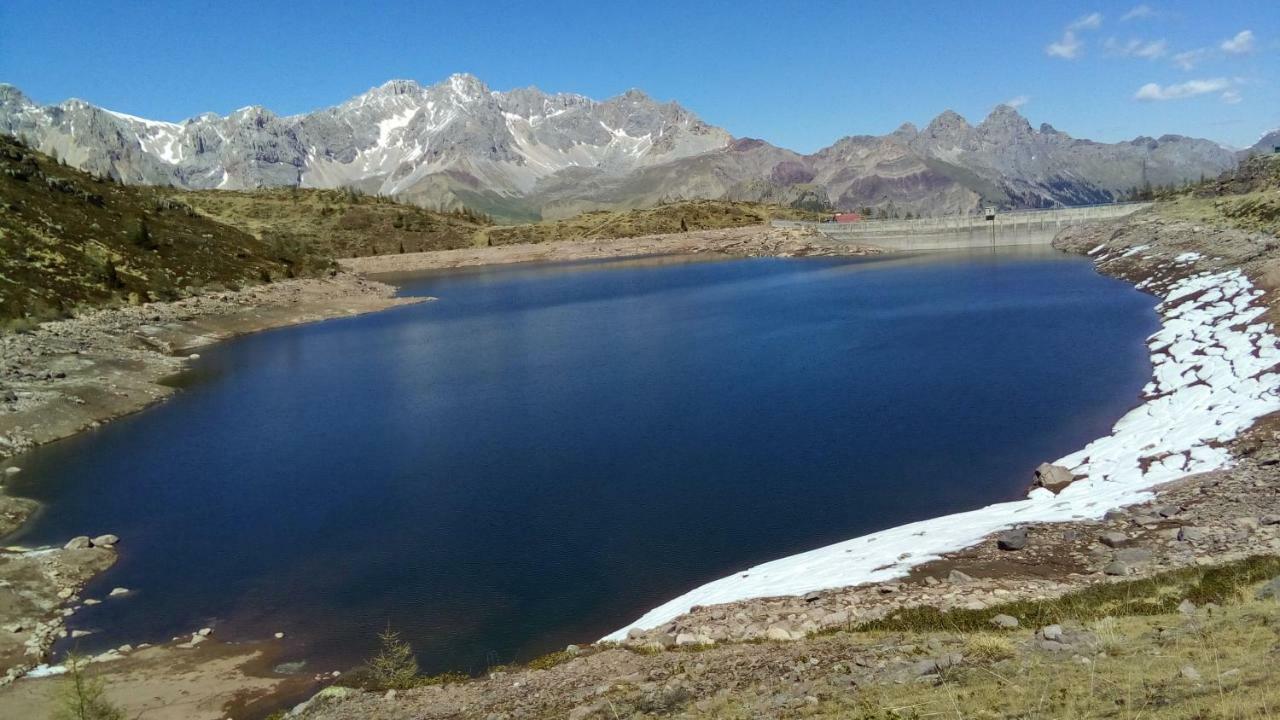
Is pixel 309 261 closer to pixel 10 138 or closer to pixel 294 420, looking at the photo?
pixel 10 138

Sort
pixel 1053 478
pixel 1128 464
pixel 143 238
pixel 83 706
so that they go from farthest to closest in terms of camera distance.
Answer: pixel 143 238, pixel 1053 478, pixel 1128 464, pixel 83 706

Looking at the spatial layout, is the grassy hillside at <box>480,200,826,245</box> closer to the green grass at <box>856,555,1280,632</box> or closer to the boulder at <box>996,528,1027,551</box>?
the boulder at <box>996,528,1027,551</box>

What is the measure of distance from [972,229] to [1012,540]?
119604 mm

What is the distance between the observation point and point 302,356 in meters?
62.9

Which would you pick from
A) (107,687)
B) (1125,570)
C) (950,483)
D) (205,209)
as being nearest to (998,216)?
(950,483)

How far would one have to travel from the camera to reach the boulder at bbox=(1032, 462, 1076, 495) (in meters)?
23.9

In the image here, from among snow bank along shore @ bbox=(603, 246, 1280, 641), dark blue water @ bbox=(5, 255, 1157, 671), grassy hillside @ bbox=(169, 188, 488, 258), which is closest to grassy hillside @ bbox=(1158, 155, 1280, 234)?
dark blue water @ bbox=(5, 255, 1157, 671)

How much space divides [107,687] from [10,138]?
95.8 metres

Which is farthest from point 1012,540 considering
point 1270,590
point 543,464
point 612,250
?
point 612,250

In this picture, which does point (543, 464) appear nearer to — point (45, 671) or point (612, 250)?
point (45, 671)

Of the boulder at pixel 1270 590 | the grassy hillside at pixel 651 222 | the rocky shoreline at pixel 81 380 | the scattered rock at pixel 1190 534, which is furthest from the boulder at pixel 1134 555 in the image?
the grassy hillside at pixel 651 222

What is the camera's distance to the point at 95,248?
7138 centimetres

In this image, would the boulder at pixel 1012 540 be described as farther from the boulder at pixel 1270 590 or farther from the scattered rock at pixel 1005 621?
the boulder at pixel 1270 590

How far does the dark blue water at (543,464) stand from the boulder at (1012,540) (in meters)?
4.75
